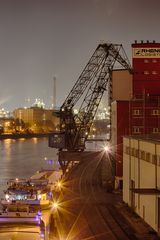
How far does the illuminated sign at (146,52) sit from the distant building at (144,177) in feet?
15.3

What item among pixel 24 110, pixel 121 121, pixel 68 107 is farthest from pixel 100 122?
pixel 121 121

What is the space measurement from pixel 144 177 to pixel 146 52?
21.7ft

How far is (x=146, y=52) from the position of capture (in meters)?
14.2

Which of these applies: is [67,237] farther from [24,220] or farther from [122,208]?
[122,208]

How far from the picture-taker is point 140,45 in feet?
46.7

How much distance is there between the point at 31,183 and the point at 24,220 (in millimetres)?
4622

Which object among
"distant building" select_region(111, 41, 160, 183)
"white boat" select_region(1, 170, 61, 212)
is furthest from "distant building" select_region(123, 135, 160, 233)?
"distant building" select_region(111, 41, 160, 183)

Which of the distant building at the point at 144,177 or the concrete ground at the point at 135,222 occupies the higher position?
the distant building at the point at 144,177

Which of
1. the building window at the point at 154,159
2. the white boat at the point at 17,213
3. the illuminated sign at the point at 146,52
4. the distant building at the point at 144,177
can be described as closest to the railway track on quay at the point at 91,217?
the distant building at the point at 144,177

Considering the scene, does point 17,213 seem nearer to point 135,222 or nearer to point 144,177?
point 135,222

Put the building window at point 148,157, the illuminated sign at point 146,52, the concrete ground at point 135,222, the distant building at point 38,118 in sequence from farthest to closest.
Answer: the distant building at point 38,118 → the illuminated sign at point 146,52 → the building window at point 148,157 → the concrete ground at point 135,222

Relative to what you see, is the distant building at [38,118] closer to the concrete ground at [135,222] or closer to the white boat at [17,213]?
the white boat at [17,213]

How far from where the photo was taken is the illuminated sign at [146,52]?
46.6 ft

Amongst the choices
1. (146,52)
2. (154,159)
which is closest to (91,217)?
(154,159)
